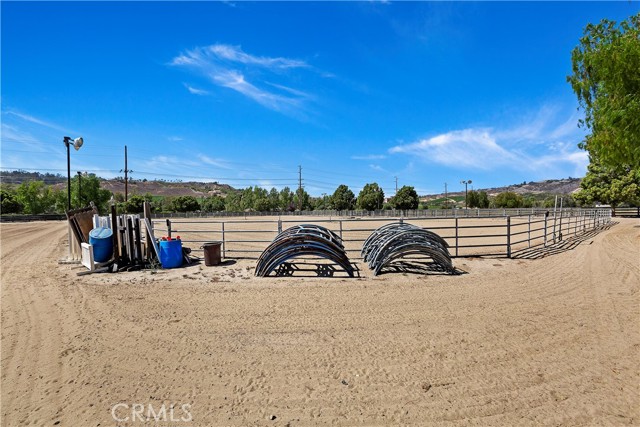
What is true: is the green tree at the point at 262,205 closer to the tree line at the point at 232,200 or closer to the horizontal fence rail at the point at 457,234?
the tree line at the point at 232,200

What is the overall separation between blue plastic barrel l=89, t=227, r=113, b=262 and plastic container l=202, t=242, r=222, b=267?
2647mm

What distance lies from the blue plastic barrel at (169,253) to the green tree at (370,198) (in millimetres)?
78239

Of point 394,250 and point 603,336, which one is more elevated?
point 394,250

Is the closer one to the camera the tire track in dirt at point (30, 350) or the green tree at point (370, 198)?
the tire track in dirt at point (30, 350)

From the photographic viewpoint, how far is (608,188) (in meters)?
42.8

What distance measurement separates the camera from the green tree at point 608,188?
3972cm

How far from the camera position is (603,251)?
454 inches

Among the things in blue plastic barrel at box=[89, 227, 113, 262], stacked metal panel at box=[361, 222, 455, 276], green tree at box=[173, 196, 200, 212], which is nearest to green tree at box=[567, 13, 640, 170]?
stacked metal panel at box=[361, 222, 455, 276]

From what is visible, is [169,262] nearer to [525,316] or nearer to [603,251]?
[525,316]

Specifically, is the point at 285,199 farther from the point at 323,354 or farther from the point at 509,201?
the point at 323,354

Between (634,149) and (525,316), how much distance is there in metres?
7.39

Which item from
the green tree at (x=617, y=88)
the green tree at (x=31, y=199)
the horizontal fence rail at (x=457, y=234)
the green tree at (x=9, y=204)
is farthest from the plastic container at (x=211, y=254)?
the green tree at (x=9, y=204)

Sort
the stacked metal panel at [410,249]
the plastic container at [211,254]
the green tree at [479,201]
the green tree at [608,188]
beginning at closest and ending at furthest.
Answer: the stacked metal panel at [410,249], the plastic container at [211,254], the green tree at [608,188], the green tree at [479,201]

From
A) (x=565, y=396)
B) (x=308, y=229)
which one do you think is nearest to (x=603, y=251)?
(x=308, y=229)
